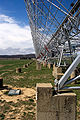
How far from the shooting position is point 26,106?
746cm

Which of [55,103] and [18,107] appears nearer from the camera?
[55,103]

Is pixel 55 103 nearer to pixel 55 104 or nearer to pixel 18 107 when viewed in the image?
pixel 55 104

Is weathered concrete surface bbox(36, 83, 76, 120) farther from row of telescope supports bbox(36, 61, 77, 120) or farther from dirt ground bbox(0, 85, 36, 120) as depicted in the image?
dirt ground bbox(0, 85, 36, 120)

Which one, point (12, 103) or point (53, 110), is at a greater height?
point (53, 110)

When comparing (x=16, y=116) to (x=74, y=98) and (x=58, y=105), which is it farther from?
(x=74, y=98)

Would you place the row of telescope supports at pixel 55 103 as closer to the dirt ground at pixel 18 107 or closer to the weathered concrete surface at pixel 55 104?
the weathered concrete surface at pixel 55 104

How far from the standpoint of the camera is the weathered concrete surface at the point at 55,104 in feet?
15.0

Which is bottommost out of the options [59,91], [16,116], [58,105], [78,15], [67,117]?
[16,116]

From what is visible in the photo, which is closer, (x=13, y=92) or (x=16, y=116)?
(x=16, y=116)

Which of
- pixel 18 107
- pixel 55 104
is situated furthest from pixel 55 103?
pixel 18 107

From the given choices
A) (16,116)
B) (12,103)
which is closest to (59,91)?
(16,116)

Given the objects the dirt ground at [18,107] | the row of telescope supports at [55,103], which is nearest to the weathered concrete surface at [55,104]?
the row of telescope supports at [55,103]

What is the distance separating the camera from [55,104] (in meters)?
4.62

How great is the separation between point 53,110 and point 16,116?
250 centimetres
